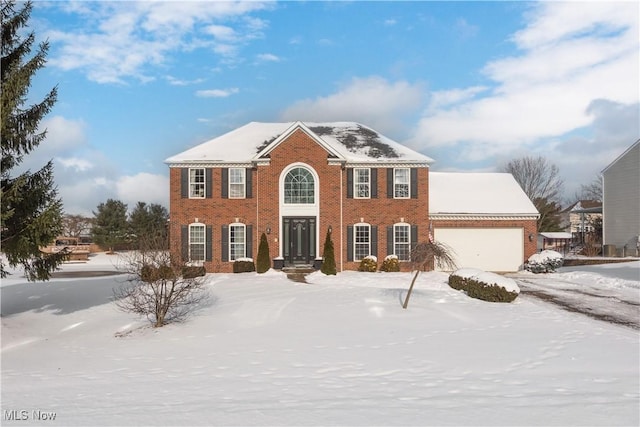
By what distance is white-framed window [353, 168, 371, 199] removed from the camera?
25.8m

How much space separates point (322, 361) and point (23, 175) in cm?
855

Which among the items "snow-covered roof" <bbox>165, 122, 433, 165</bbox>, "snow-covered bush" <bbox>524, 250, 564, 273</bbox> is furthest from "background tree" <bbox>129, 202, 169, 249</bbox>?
"snow-covered bush" <bbox>524, 250, 564, 273</bbox>

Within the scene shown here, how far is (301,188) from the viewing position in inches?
1003

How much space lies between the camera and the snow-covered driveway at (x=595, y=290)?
50.1ft

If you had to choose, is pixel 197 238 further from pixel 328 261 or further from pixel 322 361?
pixel 322 361

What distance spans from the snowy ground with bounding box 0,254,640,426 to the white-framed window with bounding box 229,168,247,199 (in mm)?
8306

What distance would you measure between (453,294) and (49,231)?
1256 cm

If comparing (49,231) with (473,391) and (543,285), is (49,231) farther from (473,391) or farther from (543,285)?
(543,285)

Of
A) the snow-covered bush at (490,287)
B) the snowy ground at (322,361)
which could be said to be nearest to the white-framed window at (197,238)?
the snowy ground at (322,361)

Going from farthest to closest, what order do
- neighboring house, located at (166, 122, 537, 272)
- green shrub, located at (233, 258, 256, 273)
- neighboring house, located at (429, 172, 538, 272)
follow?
neighboring house, located at (429, 172, 538, 272) → neighboring house, located at (166, 122, 537, 272) → green shrub, located at (233, 258, 256, 273)

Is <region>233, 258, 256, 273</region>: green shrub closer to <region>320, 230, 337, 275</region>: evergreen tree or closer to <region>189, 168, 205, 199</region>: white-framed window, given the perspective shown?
<region>320, 230, 337, 275</region>: evergreen tree

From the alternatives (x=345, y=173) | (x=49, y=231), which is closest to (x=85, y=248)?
(x=345, y=173)

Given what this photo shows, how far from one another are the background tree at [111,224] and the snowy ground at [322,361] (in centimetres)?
3096

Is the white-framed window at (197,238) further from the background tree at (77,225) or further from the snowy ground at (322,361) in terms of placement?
the background tree at (77,225)
